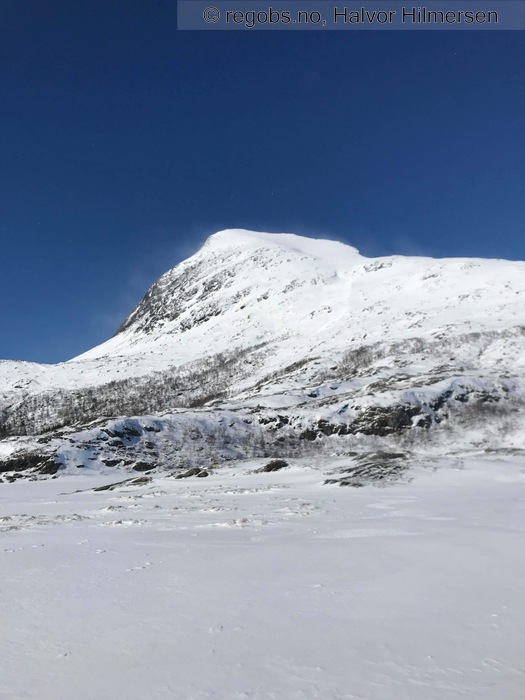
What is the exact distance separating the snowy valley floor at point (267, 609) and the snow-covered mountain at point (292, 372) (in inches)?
1261

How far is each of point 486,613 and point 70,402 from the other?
4074 inches

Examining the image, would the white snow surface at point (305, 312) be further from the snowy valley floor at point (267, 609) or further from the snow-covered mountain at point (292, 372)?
the snowy valley floor at point (267, 609)

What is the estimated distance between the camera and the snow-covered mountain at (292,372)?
48.0 metres

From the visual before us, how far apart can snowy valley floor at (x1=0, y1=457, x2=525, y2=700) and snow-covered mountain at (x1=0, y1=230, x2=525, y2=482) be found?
32019 mm

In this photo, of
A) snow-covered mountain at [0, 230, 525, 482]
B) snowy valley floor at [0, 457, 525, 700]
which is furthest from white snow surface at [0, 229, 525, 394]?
snowy valley floor at [0, 457, 525, 700]

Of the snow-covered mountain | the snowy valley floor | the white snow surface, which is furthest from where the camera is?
the white snow surface

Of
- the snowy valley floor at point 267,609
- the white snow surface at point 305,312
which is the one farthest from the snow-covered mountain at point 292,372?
the snowy valley floor at point 267,609

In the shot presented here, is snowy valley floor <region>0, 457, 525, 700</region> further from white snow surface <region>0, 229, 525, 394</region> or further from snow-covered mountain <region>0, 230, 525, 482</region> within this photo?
white snow surface <region>0, 229, 525, 394</region>

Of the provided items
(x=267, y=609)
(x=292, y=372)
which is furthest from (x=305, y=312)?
(x=267, y=609)

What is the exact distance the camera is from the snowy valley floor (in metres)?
5.39

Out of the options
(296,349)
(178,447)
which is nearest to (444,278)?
(296,349)

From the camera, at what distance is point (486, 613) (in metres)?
7.36

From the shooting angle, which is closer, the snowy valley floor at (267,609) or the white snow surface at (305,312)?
the snowy valley floor at (267,609)

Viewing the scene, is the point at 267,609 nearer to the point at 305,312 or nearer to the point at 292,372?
the point at 292,372
